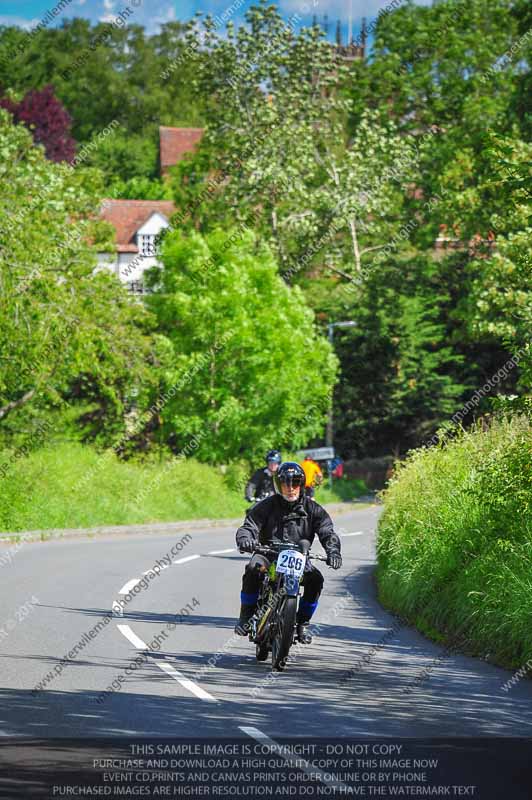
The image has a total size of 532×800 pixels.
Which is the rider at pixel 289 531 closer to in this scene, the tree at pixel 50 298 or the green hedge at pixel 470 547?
the green hedge at pixel 470 547

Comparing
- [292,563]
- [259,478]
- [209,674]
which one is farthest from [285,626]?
[259,478]

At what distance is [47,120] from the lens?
72.2 m

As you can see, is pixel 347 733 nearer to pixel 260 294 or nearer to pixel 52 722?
pixel 52 722

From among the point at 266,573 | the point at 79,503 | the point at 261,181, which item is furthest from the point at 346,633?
the point at 261,181

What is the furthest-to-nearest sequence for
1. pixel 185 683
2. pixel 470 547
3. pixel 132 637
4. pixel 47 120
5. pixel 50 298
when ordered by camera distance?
→ pixel 47 120 < pixel 50 298 < pixel 470 547 < pixel 132 637 < pixel 185 683

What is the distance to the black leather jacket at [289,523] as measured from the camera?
12047 millimetres

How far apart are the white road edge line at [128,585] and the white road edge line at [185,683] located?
24.1 feet

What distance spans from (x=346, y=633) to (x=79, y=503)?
68.2 feet

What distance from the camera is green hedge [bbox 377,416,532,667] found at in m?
12.8

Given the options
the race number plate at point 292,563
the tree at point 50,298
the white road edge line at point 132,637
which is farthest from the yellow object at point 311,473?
A: the tree at point 50,298

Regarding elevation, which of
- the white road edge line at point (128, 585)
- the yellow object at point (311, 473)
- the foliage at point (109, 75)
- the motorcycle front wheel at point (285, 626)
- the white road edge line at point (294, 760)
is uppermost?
the foliage at point (109, 75)

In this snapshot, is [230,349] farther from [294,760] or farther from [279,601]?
[294,760]

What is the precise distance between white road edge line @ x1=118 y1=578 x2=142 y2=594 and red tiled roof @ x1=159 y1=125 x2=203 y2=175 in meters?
67.3

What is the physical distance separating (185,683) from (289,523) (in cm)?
204
